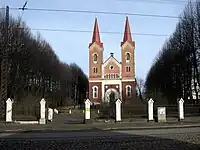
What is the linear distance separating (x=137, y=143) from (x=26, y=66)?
4787 centimetres

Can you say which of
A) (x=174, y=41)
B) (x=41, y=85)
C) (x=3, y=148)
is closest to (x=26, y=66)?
(x=41, y=85)

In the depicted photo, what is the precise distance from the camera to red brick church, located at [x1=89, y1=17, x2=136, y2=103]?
355 feet

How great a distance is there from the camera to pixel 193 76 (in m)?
53.9

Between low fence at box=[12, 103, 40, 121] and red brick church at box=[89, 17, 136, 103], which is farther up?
red brick church at box=[89, 17, 136, 103]

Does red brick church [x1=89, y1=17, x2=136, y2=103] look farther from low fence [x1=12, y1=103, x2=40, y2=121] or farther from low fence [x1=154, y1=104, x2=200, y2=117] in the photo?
low fence [x1=12, y1=103, x2=40, y2=121]

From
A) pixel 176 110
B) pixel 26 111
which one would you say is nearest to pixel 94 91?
pixel 176 110

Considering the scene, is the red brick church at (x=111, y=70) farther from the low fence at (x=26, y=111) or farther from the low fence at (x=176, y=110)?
the low fence at (x=26, y=111)

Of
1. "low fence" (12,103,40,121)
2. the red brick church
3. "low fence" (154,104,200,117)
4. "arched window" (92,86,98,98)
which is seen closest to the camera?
"low fence" (12,103,40,121)

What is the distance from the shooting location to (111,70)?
11044 centimetres

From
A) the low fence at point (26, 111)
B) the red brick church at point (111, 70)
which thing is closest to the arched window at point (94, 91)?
the red brick church at point (111, 70)

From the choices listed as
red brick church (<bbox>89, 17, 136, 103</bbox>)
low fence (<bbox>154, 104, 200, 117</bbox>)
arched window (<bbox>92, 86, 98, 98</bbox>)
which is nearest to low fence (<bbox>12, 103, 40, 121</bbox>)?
low fence (<bbox>154, 104, 200, 117</bbox>)

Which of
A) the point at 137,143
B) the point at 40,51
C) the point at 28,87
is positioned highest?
the point at 40,51

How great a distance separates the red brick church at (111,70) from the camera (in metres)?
108

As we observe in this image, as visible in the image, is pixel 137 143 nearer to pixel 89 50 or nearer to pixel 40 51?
pixel 40 51
